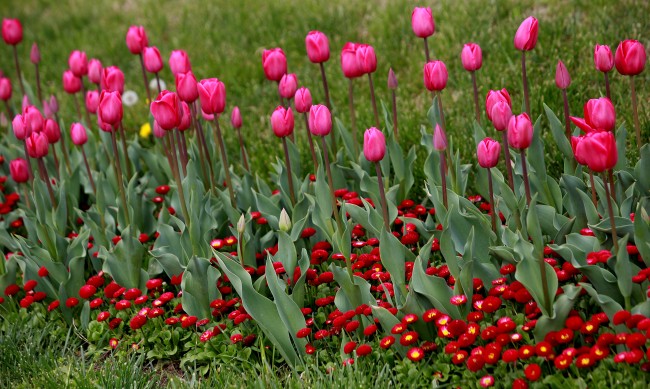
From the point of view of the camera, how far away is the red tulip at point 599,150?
272cm

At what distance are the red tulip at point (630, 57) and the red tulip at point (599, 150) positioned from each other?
665 millimetres

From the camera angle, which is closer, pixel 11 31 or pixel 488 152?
pixel 488 152

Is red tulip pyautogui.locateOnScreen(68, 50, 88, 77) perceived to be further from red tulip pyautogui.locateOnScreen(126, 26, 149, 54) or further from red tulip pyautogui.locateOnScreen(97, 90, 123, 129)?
red tulip pyautogui.locateOnScreen(97, 90, 123, 129)

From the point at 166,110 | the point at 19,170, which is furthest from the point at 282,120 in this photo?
the point at 19,170

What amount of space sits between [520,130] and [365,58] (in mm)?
1032

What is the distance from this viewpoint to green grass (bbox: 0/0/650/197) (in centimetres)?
464

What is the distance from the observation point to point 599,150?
2727 millimetres

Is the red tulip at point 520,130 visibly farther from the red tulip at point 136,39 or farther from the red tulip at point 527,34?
the red tulip at point 136,39

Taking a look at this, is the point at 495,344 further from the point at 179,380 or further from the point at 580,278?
the point at 179,380

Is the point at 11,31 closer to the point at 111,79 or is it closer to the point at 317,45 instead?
the point at 111,79

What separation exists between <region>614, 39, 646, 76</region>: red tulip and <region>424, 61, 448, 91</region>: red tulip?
2.29 ft

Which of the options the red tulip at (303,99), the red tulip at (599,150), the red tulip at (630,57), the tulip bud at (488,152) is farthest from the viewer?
the red tulip at (303,99)

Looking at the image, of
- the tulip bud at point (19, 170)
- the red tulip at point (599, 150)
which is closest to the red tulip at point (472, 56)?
the red tulip at point (599, 150)

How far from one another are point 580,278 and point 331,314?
Result: 0.96m
